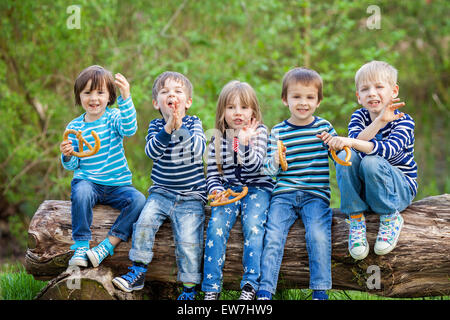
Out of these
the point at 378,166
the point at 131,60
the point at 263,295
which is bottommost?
the point at 263,295

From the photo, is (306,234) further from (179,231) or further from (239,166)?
(179,231)

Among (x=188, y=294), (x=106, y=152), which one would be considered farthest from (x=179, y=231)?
(x=106, y=152)

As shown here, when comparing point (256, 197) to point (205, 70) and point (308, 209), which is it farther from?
point (205, 70)

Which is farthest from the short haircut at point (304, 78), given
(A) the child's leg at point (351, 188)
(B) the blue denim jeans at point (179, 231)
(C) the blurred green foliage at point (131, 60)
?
(C) the blurred green foliage at point (131, 60)

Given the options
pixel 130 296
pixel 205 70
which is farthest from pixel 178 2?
pixel 130 296

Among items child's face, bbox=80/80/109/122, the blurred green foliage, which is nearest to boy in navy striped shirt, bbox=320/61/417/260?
child's face, bbox=80/80/109/122

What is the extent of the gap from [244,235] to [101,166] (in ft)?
3.24

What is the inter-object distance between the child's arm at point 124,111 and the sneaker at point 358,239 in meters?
1.41

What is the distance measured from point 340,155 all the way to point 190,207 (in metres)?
0.92

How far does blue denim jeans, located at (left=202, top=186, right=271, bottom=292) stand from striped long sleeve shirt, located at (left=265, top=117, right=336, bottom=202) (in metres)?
0.16

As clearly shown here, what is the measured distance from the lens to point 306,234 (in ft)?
8.91

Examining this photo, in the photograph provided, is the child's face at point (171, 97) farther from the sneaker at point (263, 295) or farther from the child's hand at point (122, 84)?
the sneaker at point (263, 295)
